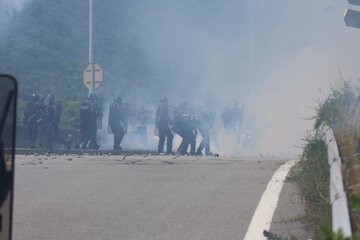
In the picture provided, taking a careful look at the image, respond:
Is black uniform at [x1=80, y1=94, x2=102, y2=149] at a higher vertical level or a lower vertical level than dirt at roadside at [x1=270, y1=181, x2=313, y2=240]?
higher

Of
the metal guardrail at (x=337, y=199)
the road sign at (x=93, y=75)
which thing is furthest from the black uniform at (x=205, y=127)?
the metal guardrail at (x=337, y=199)

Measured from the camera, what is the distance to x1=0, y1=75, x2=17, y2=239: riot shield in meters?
2.45

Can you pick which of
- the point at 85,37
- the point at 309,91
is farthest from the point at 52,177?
the point at 85,37

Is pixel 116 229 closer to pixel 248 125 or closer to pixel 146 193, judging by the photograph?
pixel 146 193

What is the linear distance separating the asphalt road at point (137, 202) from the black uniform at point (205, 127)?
13.7 m

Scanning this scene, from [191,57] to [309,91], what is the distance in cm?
1805

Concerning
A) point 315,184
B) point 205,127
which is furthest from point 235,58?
point 315,184

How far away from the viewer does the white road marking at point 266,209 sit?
24.5 feet

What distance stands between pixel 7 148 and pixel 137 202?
7.07 meters

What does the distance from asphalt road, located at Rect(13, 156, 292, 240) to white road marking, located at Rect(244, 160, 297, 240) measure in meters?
0.09

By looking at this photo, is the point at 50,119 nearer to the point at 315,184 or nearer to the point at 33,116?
the point at 33,116

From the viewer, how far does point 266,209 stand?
8789 mm

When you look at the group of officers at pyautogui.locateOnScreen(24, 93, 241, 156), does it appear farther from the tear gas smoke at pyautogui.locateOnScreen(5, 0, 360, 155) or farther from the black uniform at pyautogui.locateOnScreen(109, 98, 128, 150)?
the tear gas smoke at pyautogui.locateOnScreen(5, 0, 360, 155)

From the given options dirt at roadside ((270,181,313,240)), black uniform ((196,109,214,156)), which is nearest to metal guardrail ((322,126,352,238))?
dirt at roadside ((270,181,313,240))
